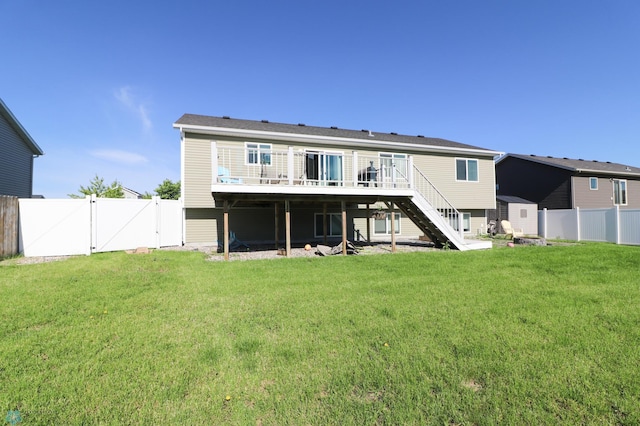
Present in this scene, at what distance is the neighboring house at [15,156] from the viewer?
12.8 m

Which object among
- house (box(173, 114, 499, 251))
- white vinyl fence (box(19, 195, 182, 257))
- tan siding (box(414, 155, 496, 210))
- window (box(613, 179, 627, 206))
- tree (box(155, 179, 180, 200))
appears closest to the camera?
white vinyl fence (box(19, 195, 182, 257))

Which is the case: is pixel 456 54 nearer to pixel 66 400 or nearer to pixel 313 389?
pixel 313 389

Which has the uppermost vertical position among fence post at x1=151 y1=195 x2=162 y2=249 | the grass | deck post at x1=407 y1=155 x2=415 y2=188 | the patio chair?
deck post at x1=407 y1=155 x2=415 y2=188

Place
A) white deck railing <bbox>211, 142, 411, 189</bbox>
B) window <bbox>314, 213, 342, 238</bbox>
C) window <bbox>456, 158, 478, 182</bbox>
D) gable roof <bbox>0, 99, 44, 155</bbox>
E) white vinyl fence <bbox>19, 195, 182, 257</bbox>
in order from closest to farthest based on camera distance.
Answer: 1. white vinyl fence <bbox>19, 195, 182, 257</bbox>
2. white deck railing <bbox>211, 142, 411, 189</bbox>
3. gable roof <bbox>0, 99, 44, 155</bbox>
4. window <bbox>314, 213, 342, 238</bbox>
5. window <bbox>456, 158, 478, 182</bbox>

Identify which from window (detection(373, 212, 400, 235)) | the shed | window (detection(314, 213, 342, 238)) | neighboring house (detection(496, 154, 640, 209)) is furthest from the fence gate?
neighboring house (detection(496, 154, 640, 209))

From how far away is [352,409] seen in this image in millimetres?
2006

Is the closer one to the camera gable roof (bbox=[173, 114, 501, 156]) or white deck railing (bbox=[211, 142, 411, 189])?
white deck railing (bbox=[211, 142, 411, 189])

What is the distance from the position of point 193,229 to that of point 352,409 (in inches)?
461

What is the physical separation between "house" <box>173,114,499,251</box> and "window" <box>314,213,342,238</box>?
0.17 feet

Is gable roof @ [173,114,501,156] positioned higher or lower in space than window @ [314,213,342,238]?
higher

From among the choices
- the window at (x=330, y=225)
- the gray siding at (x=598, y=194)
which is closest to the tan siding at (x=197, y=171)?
the window at (x=330, y=225)

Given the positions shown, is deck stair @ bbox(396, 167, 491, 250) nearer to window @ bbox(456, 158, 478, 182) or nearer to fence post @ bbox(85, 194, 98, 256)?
window @ bbox(456, 158, 478, 182)

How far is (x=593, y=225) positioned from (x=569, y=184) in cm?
669

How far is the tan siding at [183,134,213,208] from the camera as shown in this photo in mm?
11828
